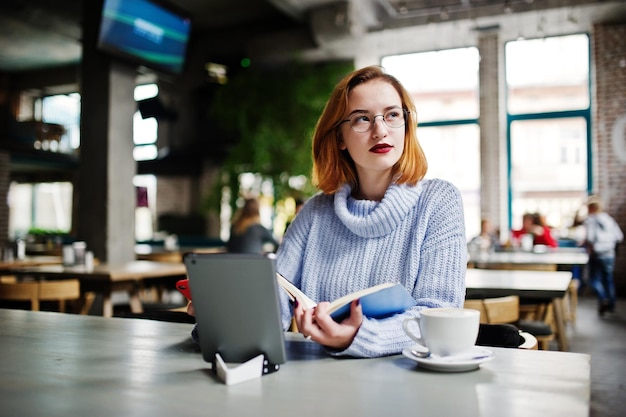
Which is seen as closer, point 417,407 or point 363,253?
point 417,407

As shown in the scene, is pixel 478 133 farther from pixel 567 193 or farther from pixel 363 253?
pixel 363 253

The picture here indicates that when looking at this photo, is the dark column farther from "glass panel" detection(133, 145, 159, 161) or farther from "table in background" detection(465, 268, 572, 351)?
"glass panel" detection(133, 145, 159, 161)

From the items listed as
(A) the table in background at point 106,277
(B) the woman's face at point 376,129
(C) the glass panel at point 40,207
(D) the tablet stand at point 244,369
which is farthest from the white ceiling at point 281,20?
(D) the tablet stand at point 244,369

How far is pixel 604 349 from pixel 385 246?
161 inches

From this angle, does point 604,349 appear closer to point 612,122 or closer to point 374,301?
point 374,301

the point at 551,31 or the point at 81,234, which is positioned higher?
the point at 551,31

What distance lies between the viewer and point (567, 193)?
9.35m

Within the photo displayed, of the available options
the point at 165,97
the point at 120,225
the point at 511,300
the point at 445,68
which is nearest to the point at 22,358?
the point at 511,300

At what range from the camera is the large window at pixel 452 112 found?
9688 millimetres

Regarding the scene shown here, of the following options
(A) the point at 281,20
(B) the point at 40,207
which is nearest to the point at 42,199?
(B) the point at 40,207

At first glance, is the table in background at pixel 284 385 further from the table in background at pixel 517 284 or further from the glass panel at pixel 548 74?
the glass panel at pixel 548 74

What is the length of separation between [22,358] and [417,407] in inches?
31.7

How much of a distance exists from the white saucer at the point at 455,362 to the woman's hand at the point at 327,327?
5.2 inches

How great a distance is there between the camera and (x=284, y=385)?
3.03ft
